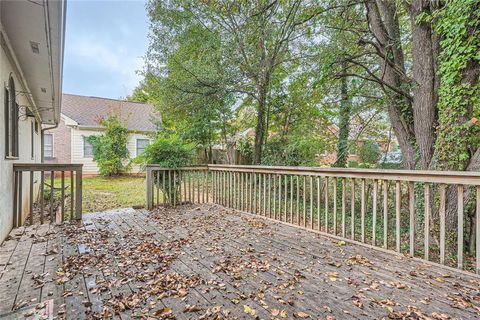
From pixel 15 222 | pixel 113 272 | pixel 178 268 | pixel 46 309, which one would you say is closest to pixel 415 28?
pixel 178 268

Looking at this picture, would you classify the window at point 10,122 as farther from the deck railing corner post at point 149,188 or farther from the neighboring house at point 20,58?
the deck railing corner post at point 149,188

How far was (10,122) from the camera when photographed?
3836 mm

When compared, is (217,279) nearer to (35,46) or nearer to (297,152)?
(35,46)

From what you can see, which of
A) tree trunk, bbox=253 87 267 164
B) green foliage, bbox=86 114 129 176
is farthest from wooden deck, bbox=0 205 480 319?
green foliage, bbox=86 114 129 176

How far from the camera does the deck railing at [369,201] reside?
2822 mm

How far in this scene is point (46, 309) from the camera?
191 centimetres

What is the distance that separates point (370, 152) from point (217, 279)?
6177 millimetres

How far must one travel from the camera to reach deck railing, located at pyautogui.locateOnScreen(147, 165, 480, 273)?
9.26 ft

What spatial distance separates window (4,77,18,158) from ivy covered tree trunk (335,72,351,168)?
271 inches

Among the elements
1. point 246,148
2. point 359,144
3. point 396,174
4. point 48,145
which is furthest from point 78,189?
point 48,145

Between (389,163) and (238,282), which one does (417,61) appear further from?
(238,282)

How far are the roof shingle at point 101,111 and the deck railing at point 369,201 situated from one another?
27.8ft

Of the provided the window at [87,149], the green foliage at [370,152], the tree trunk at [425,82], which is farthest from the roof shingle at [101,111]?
the tree trunk at [425,82]

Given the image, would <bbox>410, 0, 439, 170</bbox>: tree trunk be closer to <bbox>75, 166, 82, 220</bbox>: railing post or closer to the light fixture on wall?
the light fixture on wall
